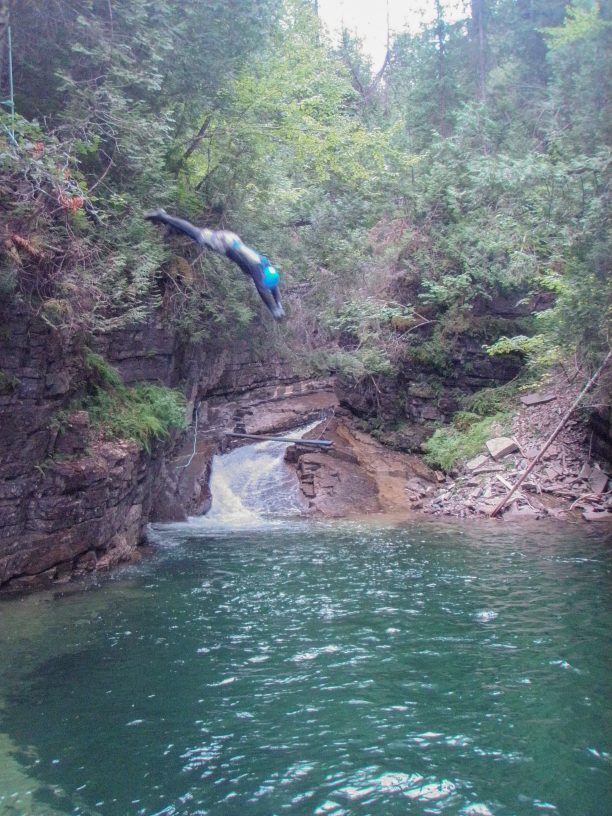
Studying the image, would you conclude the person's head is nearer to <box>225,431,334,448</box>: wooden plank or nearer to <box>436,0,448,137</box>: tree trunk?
<box>225,431,334,448</box>: wooden plank

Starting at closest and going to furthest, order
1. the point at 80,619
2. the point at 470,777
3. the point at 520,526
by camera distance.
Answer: the point at 470,777 → the point at 80,619 → the point at 520,526

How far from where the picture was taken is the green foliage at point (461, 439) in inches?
759

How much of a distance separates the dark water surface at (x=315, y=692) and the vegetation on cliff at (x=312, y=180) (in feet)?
14.8

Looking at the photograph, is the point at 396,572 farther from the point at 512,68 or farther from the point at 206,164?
the point at 512,68

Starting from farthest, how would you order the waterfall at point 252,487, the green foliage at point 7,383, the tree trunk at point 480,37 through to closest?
the tree trunk at point 480,37 < the waterfall at point 252,487 < the green foliage at point 7,383

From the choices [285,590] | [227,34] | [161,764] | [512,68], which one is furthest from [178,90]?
[512,68]

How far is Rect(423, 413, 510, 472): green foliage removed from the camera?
759 inches

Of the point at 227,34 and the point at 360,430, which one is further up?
the point at 227,34

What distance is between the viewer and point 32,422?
34.5ft

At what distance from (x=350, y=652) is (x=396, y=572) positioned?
358 cm

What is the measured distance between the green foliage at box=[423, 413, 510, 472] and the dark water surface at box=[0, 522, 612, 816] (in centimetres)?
804

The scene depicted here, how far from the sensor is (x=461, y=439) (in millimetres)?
19859

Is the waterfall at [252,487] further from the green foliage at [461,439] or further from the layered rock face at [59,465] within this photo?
the green foliage at [461,439]

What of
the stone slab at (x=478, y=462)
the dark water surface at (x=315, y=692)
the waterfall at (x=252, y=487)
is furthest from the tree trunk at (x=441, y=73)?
the dark water surface at (x=315, y=692)
